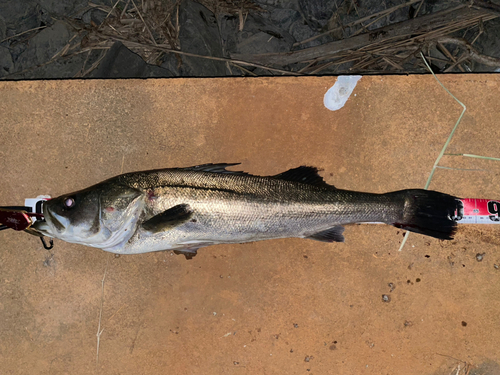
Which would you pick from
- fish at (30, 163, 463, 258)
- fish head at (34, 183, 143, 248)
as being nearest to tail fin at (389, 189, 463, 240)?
fish at (30, 163, 463, 258)

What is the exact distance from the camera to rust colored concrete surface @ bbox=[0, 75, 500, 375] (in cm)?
368

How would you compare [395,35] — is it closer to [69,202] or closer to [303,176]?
[303,176]

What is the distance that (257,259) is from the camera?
3.72 meters

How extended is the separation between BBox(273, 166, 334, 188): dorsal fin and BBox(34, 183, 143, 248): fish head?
1370 millimetres

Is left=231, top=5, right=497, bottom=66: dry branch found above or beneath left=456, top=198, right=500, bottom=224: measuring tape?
above

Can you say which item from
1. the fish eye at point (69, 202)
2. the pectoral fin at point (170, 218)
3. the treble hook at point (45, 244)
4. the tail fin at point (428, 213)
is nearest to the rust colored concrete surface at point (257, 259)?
the treble hook at point (45, 244)

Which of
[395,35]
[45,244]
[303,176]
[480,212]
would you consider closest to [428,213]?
[480,212]

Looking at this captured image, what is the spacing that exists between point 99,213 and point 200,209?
3.03 feet

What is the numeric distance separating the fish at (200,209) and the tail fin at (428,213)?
164 mm

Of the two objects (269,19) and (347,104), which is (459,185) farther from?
(269,19)

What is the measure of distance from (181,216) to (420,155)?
8.76 feet

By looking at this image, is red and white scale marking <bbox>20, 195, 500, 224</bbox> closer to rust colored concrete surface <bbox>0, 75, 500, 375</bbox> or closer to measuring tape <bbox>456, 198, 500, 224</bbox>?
measuring tape <bbox>456, 198, 500, 224</bbox>

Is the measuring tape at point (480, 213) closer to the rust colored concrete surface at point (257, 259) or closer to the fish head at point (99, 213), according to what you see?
the rust colored concrete surface at point (257, 259)

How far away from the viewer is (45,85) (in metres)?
3.73
